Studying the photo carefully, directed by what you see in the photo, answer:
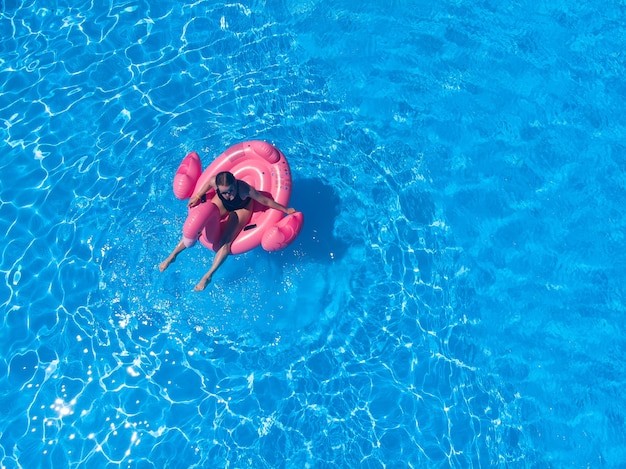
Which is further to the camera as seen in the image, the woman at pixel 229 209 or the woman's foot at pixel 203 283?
the woman's foot at pixel 203 283

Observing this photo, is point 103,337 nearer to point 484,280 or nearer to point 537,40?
point 484,280

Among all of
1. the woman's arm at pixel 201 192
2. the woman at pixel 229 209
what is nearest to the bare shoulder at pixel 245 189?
the woman at pixel 229 209

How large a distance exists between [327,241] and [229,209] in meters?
1.23

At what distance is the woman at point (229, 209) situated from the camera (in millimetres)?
5859

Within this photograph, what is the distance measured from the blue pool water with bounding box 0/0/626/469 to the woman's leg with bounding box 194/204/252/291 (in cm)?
35

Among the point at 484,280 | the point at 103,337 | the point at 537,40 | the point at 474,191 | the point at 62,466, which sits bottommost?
→ the point at 62,466

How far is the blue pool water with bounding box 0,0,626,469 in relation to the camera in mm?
5914

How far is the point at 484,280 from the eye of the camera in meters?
6.48

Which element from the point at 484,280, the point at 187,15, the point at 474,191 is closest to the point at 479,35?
the point at 474,191

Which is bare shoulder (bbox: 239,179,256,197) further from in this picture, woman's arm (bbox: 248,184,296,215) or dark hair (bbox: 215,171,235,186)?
dark hair (bbox: 215,171,235,186)

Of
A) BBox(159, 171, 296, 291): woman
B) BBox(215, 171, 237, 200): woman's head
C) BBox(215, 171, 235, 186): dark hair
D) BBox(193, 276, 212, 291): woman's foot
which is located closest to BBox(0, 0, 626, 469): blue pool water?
BBox(193, 276, 212, 291): woman's foot

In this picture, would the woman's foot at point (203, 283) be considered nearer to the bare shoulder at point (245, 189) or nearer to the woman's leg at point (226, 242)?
the woman's leg at point (226, 242)

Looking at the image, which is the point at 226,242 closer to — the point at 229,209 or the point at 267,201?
the point at 229,209

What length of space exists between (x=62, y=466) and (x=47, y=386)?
31.8 inches
